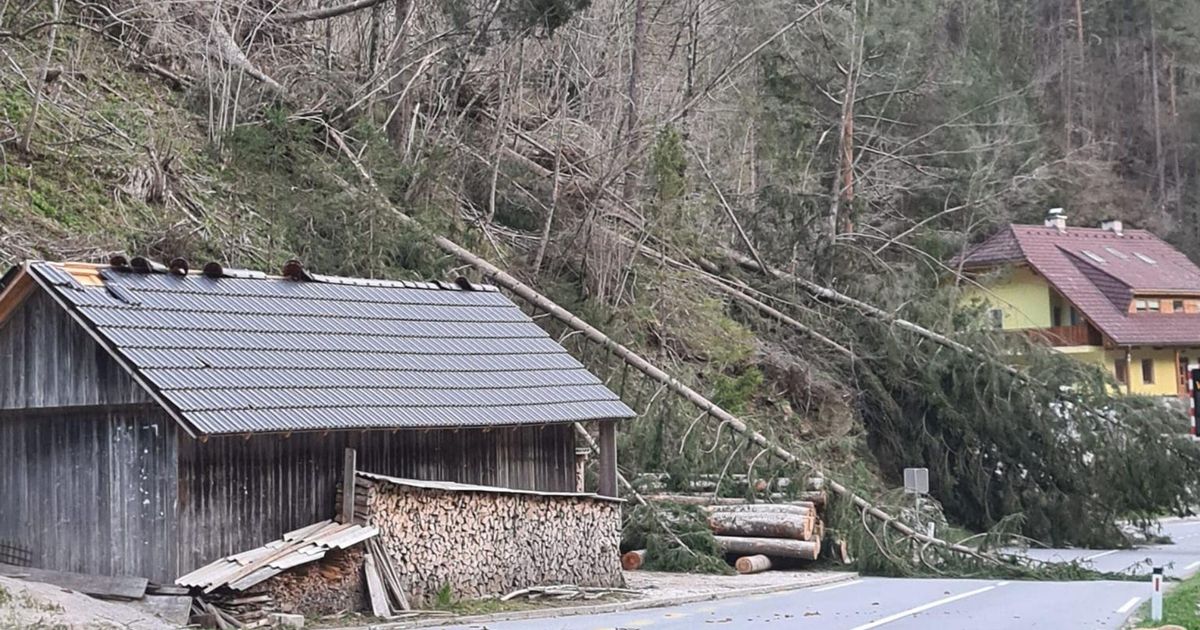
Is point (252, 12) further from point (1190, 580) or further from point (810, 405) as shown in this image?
point (1190, 580)

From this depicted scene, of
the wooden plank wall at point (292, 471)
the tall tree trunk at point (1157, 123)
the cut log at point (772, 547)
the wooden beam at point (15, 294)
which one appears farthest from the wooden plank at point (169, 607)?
the tall tree trunk at point (1157, 123)

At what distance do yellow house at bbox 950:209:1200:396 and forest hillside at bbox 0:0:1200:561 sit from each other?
18218 mm

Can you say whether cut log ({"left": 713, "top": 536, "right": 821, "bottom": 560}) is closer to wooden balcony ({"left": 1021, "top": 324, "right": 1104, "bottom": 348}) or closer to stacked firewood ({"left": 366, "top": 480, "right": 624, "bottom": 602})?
stacked firewood ({"left": 366, "top": 480, "right": 624, "bottom": 602})

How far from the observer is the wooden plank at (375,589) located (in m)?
15.3

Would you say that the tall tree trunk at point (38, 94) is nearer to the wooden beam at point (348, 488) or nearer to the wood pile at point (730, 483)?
the wooden beam at point (348, 488)

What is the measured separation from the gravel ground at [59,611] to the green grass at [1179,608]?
981 centimetres

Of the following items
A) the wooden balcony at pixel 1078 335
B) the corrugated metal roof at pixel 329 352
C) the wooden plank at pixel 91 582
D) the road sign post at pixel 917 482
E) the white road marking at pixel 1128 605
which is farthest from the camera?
the wooden balcony at pixel 1078 335

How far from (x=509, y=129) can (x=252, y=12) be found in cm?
563

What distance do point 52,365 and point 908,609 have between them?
10.1 m

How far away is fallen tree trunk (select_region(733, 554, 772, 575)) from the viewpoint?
22.5 m

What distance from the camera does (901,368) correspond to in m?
28.9

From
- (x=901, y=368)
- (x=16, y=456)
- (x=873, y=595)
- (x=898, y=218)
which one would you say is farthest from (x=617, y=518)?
(x=898, y=218)

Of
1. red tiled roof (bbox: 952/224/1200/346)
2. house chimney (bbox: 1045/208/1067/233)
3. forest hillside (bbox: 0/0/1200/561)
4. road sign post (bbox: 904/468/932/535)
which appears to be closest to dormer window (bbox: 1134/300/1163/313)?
red tiled roof (bbox: 952/224/1200/346)

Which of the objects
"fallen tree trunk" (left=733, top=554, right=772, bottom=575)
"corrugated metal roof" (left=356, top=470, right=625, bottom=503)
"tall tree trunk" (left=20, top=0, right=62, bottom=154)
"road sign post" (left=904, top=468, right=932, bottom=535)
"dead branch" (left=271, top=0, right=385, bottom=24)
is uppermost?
"dead branch" (left=271, top=0, right=385, bottom=24)
